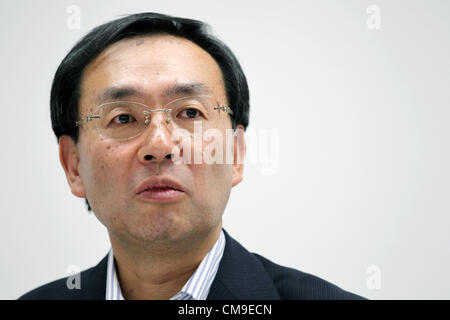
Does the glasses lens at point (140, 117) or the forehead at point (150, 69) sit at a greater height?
Answer: the forehead at point (150, 69)

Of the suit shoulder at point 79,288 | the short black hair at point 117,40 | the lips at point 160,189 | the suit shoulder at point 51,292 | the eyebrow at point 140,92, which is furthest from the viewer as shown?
the suit shoulder at point 51,292

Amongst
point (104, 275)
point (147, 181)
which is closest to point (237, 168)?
point (147, 181)

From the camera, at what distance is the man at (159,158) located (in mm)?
2010

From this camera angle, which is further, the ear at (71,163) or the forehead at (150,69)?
the ear at (71,163)

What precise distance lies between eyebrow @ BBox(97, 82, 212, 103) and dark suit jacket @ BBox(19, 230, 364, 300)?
2.50 ft

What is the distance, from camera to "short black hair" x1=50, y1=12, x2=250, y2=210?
2.29 meters

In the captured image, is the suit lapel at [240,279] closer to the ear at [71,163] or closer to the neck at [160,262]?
the neck at [160,262]

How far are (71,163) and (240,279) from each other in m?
1.05

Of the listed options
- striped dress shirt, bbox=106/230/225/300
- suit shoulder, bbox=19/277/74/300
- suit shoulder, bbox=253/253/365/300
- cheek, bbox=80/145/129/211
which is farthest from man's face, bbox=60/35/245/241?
suit shoulder, bbox=19/277/74/300

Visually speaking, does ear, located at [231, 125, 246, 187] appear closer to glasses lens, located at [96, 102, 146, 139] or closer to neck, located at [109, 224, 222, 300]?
neck, located at [109, 224, 222, 300]

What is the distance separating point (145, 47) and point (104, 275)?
1174 mm

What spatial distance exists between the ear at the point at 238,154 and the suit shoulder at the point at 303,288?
521 millimetres

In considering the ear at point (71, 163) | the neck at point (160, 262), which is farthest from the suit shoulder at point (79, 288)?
the ear at point (71, 163)
